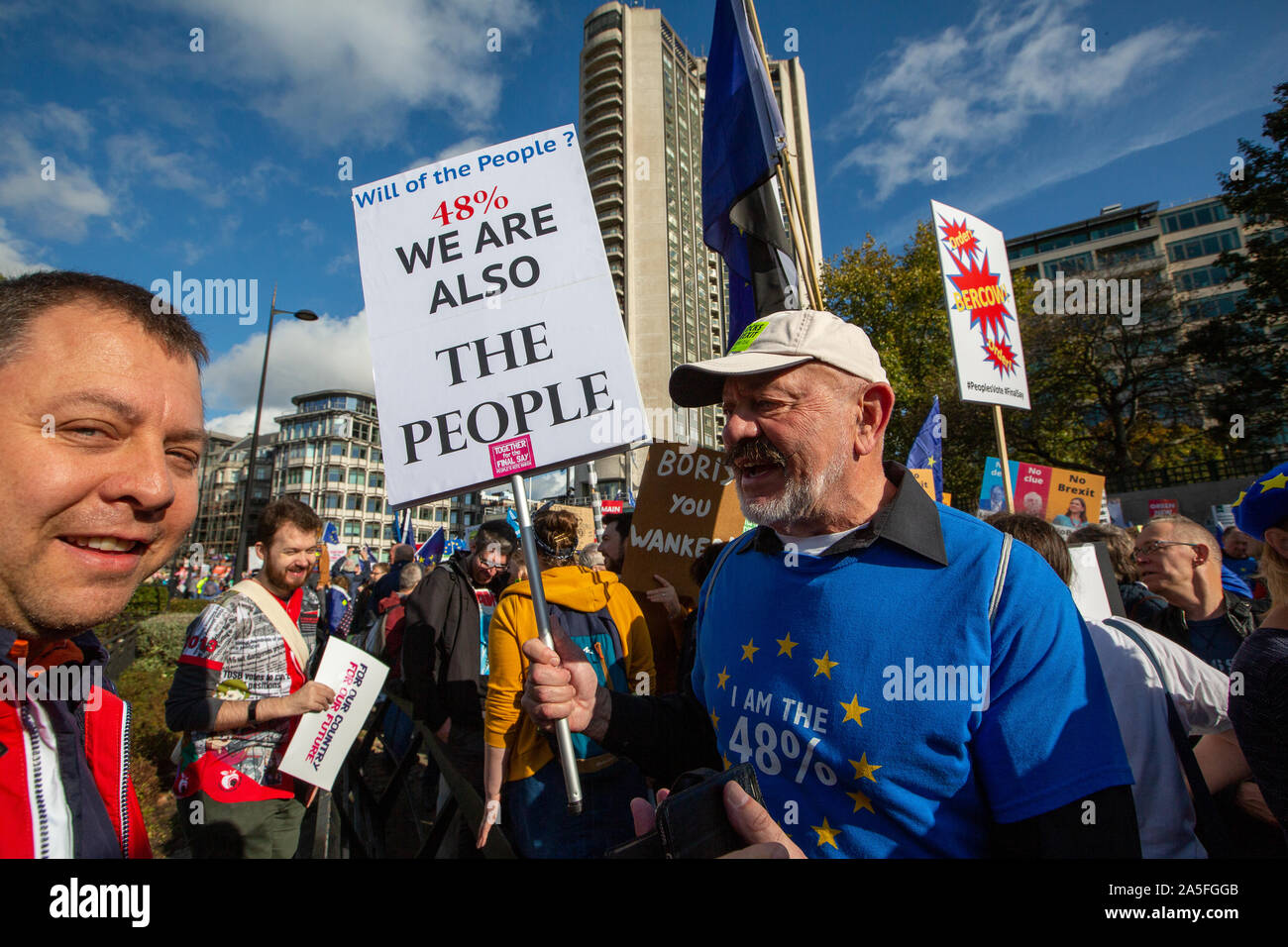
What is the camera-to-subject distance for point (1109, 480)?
2634cm

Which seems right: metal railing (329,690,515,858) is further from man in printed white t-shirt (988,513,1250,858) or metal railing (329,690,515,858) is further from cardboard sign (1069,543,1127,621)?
cardboard sign (1069,543,1127,621)

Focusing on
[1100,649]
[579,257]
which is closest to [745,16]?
[579,257]

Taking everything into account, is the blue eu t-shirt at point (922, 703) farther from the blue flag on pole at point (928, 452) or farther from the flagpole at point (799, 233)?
the blue flag on pole at point (928, 452)

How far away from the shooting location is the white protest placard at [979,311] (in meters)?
5.50

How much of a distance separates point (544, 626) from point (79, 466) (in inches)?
46.3

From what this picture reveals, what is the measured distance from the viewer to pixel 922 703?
1.38m

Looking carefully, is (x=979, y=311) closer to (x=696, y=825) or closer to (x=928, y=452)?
(x=928, y=452)

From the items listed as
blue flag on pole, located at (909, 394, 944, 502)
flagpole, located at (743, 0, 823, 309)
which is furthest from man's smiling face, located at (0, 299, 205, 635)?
blue flag on pole, located at (909, 394, 944, 502)

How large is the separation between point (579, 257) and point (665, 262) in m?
61.9

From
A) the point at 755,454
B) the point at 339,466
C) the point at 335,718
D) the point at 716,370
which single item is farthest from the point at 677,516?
the point at 339,466

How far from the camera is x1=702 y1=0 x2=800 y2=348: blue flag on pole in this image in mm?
3828

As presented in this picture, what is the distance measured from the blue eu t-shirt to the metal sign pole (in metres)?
0.53

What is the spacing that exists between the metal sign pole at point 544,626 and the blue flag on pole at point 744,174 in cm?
232
